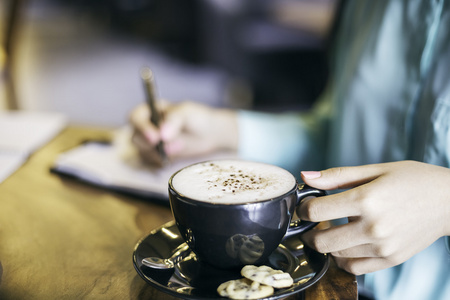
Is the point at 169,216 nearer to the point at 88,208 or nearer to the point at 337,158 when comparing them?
the point at 88,208

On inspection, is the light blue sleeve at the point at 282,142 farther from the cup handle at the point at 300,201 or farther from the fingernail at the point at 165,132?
the cup handle at the point at 300,201

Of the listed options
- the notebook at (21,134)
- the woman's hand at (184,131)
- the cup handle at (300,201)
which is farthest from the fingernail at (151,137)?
the cup handle at (300,201)

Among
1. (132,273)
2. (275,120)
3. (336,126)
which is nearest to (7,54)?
(275,120)

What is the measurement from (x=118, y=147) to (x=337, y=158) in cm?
44

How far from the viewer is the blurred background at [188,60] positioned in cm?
283

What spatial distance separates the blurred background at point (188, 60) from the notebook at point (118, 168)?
1.77 meters

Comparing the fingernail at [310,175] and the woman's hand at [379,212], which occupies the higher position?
the fingernail at [310,175]

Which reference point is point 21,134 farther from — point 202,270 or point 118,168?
point 202,270

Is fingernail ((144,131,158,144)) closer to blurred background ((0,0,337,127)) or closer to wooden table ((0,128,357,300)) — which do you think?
wooden table ((0,128,357,300))

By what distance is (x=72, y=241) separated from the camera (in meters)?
0.54

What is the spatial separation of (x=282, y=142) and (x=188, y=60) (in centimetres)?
243

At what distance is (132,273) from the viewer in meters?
0.46

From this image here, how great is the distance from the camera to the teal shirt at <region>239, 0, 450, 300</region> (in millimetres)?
565

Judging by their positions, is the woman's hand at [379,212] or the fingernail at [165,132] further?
the fingernail at [165,132]
